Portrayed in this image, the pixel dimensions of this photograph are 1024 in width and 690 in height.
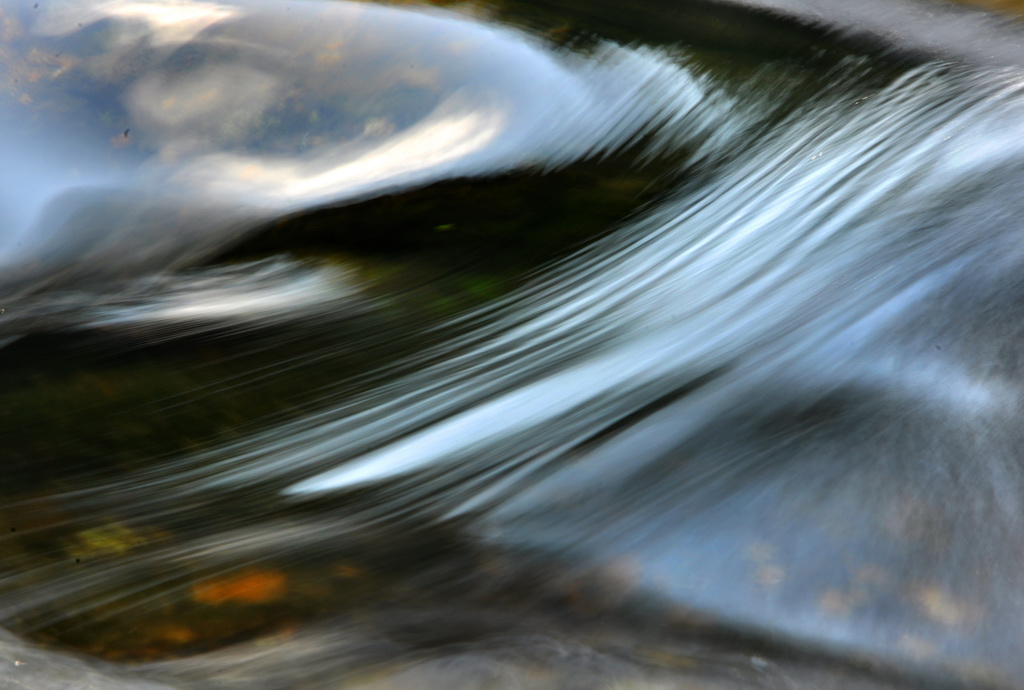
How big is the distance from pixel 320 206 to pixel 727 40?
2113 millimetres

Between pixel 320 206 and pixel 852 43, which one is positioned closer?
pixel 320 206

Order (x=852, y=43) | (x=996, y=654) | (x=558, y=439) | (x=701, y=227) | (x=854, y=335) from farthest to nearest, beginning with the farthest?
(x=852, y=43) → (x=701, y=227) → (x=854, y=335) → (x=558, y=439) → (x=996, y=654)

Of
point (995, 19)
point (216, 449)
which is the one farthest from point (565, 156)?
point (995, 19)

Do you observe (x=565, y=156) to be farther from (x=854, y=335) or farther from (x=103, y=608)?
(x=103, y=608)

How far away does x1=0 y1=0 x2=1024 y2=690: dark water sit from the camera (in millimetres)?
1989

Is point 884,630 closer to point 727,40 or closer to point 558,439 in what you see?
point 558,439

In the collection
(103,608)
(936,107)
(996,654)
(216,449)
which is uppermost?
(936,107)

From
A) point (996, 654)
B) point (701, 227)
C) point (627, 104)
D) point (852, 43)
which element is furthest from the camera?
point (852, 43)

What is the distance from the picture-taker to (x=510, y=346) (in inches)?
117

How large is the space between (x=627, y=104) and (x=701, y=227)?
0.83 m

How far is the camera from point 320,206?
360 centimetres

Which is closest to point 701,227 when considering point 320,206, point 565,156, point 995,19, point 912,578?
point 565,156

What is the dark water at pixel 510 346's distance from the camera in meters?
1.99

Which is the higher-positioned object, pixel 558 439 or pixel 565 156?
pixel 565 156
